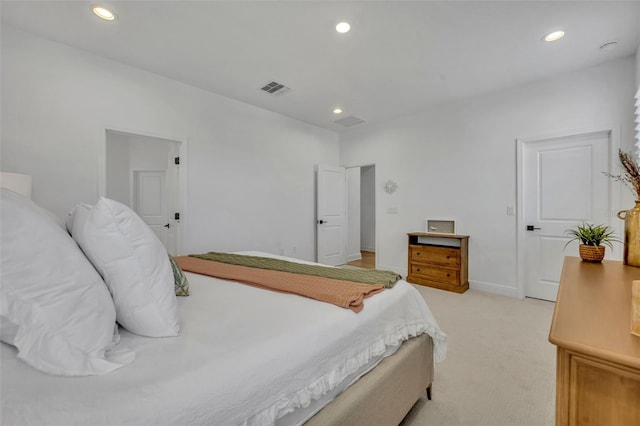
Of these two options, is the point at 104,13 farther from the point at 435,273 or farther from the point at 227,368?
the point at 435,273

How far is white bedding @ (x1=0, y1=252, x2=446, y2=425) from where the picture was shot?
62 cm

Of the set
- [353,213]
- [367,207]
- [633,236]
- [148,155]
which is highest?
[148,155]

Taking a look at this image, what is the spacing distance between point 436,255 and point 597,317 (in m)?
3.32

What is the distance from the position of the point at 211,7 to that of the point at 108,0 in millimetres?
773

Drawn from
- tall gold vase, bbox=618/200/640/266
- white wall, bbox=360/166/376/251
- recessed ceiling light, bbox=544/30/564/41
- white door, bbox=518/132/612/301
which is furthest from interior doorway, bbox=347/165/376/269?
tall gold vase, bbox=618/200/640/266

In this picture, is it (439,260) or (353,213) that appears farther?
(353,213)

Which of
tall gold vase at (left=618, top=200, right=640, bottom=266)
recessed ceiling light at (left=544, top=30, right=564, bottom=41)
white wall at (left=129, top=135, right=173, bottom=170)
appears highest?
recessed ceiling light at (left=544, top=30, right=564, bottom=41)

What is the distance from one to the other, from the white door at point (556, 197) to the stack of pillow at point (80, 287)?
13.7 feet

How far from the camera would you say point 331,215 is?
5504mm

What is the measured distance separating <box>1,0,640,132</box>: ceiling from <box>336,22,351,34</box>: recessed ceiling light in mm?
47

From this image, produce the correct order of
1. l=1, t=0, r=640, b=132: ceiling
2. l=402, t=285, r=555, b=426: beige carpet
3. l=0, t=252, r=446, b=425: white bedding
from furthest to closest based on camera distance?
l=1, t=0, r=640, b=132: ceiling, l=402, t=285, r=555, b=426: beige carpet, l=0, t=252, r=446, b=425: white bedding

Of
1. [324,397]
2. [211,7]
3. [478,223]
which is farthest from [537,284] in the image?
[211,7]

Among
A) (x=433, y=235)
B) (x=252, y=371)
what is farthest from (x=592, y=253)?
(x=433, y=235)

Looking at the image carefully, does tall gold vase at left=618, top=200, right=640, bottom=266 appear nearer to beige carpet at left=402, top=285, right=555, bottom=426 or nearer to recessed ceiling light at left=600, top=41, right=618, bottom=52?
beige carpet at left=402, top=285, right=555, bottom=426
